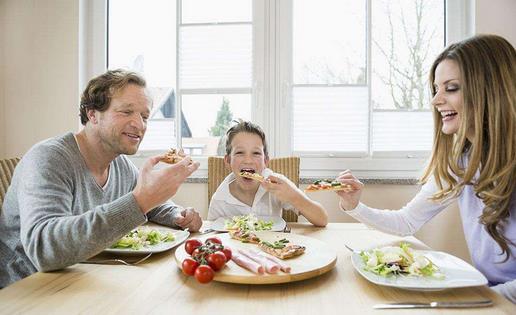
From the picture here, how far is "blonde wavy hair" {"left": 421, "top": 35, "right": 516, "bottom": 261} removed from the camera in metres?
1.37

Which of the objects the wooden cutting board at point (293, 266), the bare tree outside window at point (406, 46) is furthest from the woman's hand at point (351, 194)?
the bare tree outside window at point (406, 46)

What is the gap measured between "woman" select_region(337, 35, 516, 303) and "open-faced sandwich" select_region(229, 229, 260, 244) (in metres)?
0.71

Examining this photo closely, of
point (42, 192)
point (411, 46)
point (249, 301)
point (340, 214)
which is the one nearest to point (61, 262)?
point (42, 192)

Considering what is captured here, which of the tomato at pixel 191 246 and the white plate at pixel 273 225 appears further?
the white plate at pixel 273 225

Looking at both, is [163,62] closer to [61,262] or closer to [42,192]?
[42,192]

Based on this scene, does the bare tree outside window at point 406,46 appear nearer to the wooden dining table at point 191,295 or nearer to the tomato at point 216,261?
the wooden dining table at point 191,295

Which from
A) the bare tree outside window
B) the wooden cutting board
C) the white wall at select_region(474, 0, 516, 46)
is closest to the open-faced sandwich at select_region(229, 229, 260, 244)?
the wooden cutting board

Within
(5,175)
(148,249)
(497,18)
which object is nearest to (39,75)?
(5,175)

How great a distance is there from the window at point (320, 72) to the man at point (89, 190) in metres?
1.26

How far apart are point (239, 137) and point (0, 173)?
128 centimetres

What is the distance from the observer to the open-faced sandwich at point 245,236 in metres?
1.51

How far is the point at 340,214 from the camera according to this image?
2.91 metres

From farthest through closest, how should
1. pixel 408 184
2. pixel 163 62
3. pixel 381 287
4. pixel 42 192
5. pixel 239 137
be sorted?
pixel 163 62
pixel 408 184
pixel 239 137
pixel 42 192
pixel 381 287

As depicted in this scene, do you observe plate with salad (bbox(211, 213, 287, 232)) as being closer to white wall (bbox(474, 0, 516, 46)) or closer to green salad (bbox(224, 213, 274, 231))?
green salad (bbox(224, 213, 274, 231))
